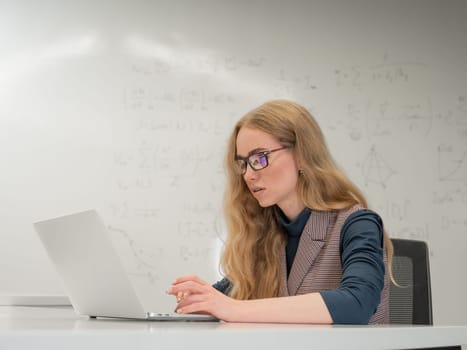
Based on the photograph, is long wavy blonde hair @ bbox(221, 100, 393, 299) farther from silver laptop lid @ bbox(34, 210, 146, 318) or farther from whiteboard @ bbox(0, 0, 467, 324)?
whiteboard @ bbox(0, 0, 467, 324)

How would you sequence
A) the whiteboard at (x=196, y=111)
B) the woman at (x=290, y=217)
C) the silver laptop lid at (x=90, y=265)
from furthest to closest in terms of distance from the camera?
the whiteboard at (x=196, y=111)
the woman at (x=290, y=217)
the silver laptop lid at (x=90, y=265)

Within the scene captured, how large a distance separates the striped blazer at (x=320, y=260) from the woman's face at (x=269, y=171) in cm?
10

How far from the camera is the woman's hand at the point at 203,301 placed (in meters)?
1.05

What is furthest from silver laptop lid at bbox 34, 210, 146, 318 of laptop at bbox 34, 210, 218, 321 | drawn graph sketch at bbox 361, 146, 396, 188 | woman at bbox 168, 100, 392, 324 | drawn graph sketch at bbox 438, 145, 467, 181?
drawn graph sketch at bbox 438, 145, 467, 181

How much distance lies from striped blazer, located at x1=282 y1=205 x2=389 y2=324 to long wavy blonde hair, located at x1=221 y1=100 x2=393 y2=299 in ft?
0.11

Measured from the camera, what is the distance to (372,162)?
10.9 feet

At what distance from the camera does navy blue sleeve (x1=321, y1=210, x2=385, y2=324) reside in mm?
1169

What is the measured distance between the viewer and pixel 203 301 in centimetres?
109

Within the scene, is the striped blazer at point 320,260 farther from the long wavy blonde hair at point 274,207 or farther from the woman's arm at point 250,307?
the woman's arm at point 250,307

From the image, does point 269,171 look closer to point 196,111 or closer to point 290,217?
point 290,217

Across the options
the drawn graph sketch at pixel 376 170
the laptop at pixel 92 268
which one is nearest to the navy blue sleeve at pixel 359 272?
the laptop at pixel 92 268

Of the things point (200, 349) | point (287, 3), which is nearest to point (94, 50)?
point (287, 3)

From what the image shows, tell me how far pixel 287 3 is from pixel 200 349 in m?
2.85

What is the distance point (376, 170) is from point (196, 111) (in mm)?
948
